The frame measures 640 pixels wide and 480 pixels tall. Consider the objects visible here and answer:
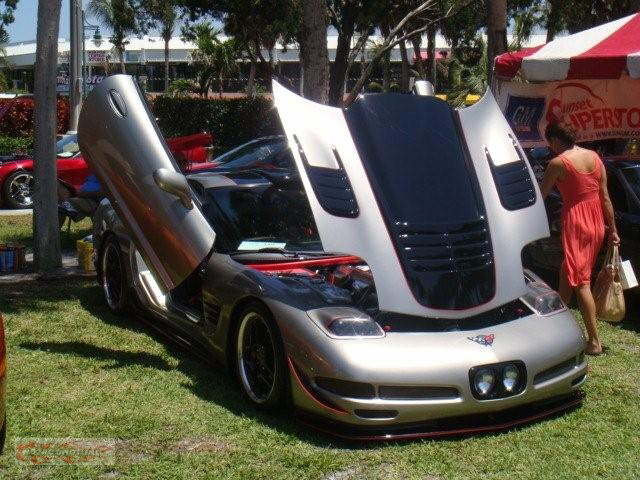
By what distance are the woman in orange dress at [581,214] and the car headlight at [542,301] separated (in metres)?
0.91

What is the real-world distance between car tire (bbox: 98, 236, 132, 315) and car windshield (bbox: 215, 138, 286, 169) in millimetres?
5352

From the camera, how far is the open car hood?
4.78 m

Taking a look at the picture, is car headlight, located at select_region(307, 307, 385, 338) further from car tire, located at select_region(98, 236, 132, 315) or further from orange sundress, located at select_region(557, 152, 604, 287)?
car tire, located at select_region(98, 236, 132, 315)

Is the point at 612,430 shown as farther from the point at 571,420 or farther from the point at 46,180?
the point at 46,180

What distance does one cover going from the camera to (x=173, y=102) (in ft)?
114

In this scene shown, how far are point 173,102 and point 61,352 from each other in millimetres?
29228

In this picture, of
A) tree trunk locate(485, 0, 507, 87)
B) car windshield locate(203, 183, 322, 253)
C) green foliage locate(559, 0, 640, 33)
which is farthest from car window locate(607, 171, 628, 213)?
green foliage locate(559, 0, 640, 33)

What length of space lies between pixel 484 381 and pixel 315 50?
357 inches

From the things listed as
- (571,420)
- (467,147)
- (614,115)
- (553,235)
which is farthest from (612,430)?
(614,115)

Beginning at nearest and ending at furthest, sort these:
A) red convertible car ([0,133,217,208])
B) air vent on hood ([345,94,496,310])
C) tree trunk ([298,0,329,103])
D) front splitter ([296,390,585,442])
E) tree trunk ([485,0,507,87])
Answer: front splitter ([296,390,585,442]), air vent on hood ([345,94,496,310]), tree trunk ([485,0,507,87]), tree trunk ([298,0,329,103]), red convertible car ([0,133,217,208])

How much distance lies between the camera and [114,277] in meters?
7.30

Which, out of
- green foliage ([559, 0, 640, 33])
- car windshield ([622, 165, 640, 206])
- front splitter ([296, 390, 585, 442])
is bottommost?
front splitter ([296, 390, 585, 442])

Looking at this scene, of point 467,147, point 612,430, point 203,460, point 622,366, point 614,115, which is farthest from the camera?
point 614,115

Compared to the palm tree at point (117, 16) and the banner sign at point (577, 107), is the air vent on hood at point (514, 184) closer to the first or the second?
the banner sign at point (577, 107)
